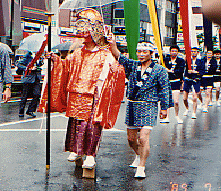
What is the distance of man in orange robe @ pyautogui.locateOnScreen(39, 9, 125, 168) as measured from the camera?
188 inches

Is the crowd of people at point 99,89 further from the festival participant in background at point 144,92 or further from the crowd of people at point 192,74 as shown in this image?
the crowd of people at point 192,74

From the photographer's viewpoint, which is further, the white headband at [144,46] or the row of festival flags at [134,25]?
the white headband at [144,46]

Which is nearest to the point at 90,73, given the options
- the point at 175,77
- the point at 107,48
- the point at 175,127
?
the point at 107,48

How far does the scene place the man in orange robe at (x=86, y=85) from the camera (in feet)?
15.7

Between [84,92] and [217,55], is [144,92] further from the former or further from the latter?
[217,55]

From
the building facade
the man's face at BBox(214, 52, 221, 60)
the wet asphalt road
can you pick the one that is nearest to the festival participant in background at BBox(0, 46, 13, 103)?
the wet asphalt road

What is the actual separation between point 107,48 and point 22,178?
2.01m

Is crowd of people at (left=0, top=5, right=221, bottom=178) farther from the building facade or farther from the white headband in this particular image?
the building facade

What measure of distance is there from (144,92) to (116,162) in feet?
4.14

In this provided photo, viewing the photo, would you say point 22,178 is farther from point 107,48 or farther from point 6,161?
point 107,48

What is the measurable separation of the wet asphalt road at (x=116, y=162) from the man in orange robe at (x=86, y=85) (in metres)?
0.37

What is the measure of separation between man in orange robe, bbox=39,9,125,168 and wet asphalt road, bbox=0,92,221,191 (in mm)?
366

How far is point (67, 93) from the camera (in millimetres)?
5027

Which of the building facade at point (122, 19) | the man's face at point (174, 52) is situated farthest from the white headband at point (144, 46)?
the man's face at point (174, 52)
